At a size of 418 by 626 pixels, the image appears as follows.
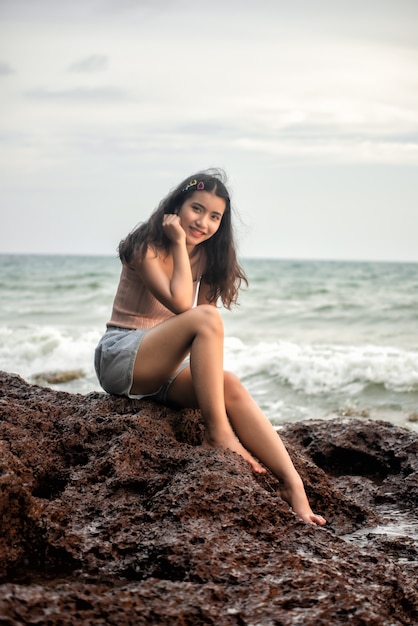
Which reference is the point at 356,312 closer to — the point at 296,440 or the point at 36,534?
the point at 296,440

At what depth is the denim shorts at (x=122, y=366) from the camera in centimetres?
373

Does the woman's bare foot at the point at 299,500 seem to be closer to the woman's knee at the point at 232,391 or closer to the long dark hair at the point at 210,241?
the woman's knee at the point at 232,391

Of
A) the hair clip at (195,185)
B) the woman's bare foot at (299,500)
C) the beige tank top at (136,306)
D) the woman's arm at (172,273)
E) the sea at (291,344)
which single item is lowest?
the sea at (291,344)

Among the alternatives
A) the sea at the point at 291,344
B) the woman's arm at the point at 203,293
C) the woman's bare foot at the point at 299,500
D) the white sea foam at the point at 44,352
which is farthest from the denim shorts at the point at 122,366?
the white sea foam at the point at 44,352

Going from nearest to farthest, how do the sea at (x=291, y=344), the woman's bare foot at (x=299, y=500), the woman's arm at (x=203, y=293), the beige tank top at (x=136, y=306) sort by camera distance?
1. the woman's bare foot at (x=299, y=500)
2. the beige tank top at (x=136, y=306)
3. the woman's arm at (x=203, y=293)
4. the sea at (x=291, y=344)

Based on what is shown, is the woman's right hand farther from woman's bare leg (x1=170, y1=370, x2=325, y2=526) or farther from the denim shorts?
woman's bare leg (x1=170, y1=370, x2=325, y2=526)

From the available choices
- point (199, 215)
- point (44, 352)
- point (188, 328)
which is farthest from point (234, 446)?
point (44, 352)

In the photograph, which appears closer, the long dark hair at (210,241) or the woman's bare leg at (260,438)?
the woman's bare leg at (260,438)

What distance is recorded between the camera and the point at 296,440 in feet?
14.8

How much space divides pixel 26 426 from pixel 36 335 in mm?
9656

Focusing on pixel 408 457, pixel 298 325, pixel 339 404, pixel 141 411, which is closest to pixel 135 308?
pixel 141 411

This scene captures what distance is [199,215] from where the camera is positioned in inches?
164

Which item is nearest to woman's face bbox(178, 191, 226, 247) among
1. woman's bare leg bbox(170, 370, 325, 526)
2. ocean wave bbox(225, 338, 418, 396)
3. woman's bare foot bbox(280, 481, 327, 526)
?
woman's bare leg bbox(170, 370, 325, 526)

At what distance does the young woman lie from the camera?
341 centimetres
